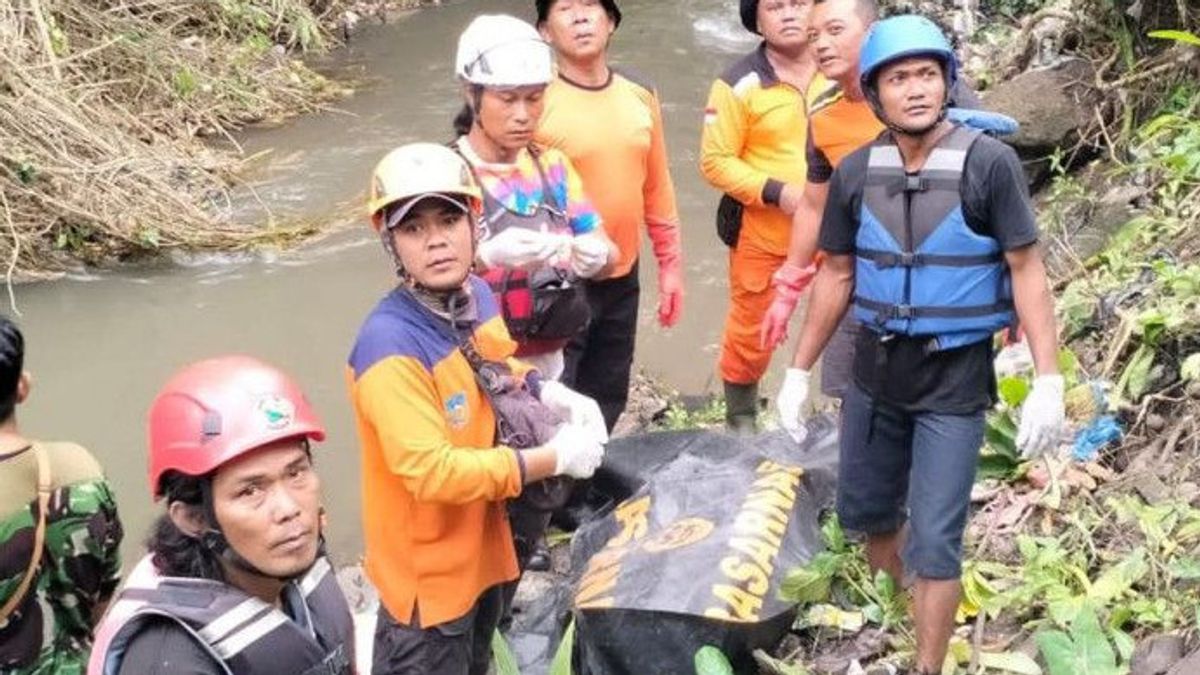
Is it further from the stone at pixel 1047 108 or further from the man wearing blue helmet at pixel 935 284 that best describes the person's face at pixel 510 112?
the stone at pixel 1047 108

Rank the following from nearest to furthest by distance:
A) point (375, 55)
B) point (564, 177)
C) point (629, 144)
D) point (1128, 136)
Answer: point (564, 177) → point (629, 144) → point (1128, 136) → point (375, 55)

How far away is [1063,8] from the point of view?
727cm

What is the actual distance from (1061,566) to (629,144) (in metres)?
1.76

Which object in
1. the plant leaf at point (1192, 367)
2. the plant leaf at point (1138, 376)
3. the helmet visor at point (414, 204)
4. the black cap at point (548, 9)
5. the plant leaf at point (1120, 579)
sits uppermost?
the black cap at point (548, 9)

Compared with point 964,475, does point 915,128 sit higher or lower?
higher

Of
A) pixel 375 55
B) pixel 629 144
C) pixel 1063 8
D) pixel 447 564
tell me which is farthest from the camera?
pixel 375 55

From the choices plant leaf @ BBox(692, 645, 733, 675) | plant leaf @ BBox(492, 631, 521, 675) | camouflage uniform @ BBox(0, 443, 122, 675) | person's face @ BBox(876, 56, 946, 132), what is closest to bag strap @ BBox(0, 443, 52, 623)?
camouflage uniform @ BBox(0, 443, 122, 675)

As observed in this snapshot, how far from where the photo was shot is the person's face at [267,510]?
77.0 inches

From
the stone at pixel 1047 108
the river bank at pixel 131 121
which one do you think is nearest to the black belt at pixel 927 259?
the stone at pixel 1047 108

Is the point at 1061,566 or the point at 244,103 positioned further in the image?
the point at 244,103

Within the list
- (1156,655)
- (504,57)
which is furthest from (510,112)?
(1156,655)

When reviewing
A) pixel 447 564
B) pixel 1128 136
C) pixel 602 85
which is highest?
pixel 602 85

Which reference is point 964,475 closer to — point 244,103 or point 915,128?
point 915,128

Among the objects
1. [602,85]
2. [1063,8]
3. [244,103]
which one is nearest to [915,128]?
[602,85]
